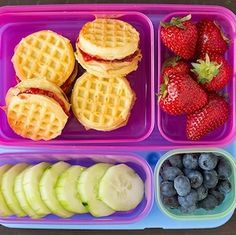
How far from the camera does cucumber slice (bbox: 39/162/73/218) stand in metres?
1.36

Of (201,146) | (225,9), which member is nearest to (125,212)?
(201,146)

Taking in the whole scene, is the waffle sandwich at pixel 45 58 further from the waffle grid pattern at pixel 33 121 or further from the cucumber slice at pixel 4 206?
the cucumber slice at pixel 4 206

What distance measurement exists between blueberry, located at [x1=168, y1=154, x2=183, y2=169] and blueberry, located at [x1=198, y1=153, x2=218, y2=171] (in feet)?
0.17

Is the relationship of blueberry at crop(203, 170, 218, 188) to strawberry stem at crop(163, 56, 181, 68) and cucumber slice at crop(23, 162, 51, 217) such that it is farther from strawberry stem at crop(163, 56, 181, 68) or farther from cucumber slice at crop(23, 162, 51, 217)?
cucumber slice at crop(23, 162, 51, 217)

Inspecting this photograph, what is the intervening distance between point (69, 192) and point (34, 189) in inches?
3.6

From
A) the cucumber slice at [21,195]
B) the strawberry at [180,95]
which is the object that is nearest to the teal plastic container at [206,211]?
the strawberry at [180,95]

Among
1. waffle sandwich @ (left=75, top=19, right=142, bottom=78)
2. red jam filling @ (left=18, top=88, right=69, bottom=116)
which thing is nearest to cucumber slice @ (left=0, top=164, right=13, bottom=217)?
red jam filling @ (left=18, top=88, right=69, bottom=116)

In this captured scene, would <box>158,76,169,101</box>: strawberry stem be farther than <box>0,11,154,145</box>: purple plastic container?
No

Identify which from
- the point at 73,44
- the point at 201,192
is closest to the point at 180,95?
the point at 201,192

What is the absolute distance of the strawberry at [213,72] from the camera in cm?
138

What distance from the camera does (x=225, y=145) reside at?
4.77ft

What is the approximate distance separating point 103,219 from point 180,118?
1.21ft

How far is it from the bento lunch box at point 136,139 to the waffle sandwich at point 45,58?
0.25 ft

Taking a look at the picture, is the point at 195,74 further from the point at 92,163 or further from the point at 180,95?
the point at 92,163
